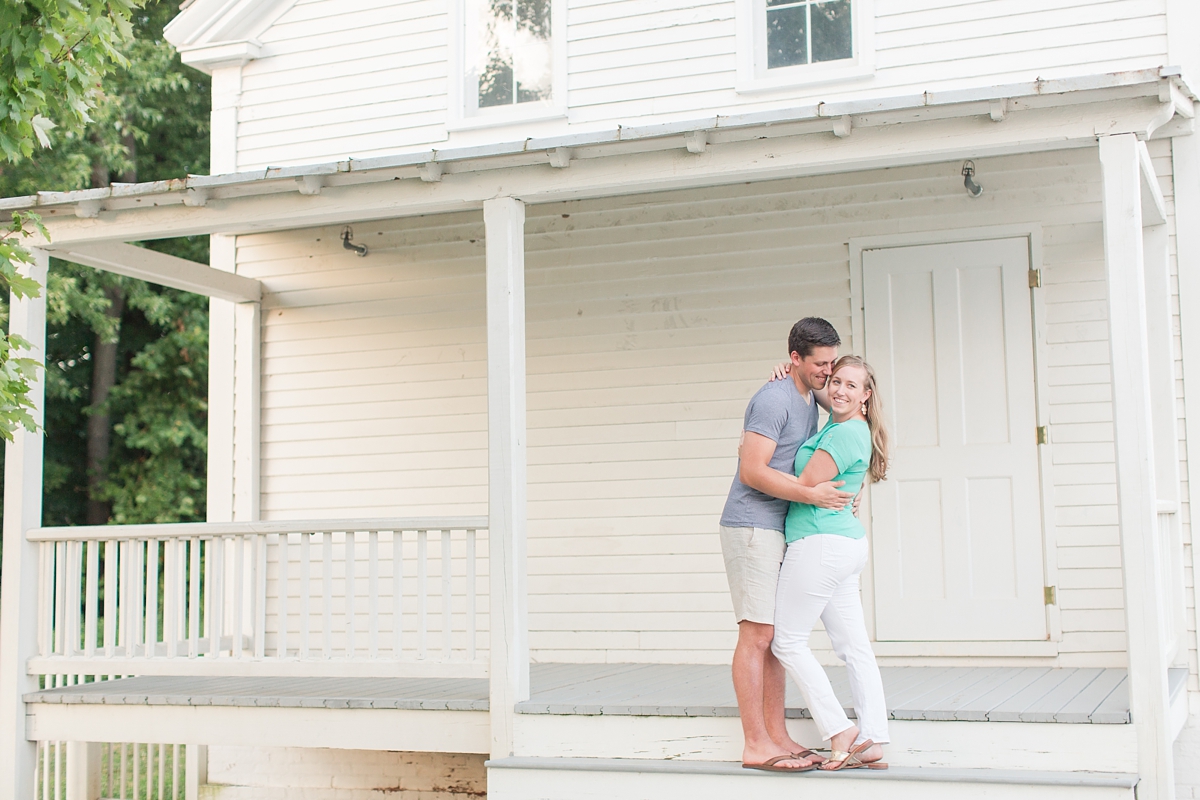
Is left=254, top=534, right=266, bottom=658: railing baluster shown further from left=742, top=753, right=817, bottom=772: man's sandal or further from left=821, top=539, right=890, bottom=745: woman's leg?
left=821, top=539, right=890, bottom=745: woman's leg

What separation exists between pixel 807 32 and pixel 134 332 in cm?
1158

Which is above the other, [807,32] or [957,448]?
[807,32]

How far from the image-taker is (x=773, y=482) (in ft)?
14.9

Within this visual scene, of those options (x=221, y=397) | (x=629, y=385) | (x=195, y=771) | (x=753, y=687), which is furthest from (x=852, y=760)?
(x=221, y=397)

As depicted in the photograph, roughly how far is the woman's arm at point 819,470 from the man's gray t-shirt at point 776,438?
17cm

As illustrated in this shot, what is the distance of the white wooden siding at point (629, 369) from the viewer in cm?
648

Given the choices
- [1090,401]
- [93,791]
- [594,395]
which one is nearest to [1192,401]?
[1090,401]

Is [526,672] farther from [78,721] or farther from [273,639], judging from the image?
[273,639]

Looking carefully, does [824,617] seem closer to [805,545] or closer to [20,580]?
[805,545]

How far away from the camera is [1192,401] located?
621cm

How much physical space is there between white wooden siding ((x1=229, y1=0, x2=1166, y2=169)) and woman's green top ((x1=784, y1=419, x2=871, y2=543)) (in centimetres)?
318

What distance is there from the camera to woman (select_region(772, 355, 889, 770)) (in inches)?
179

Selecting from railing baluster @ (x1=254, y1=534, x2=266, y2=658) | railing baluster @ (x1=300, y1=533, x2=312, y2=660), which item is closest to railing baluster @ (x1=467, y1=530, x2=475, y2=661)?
railing baluster @ (x1=300, y1=533, x2=312, y2=660)

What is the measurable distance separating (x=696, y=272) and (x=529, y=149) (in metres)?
2.14
